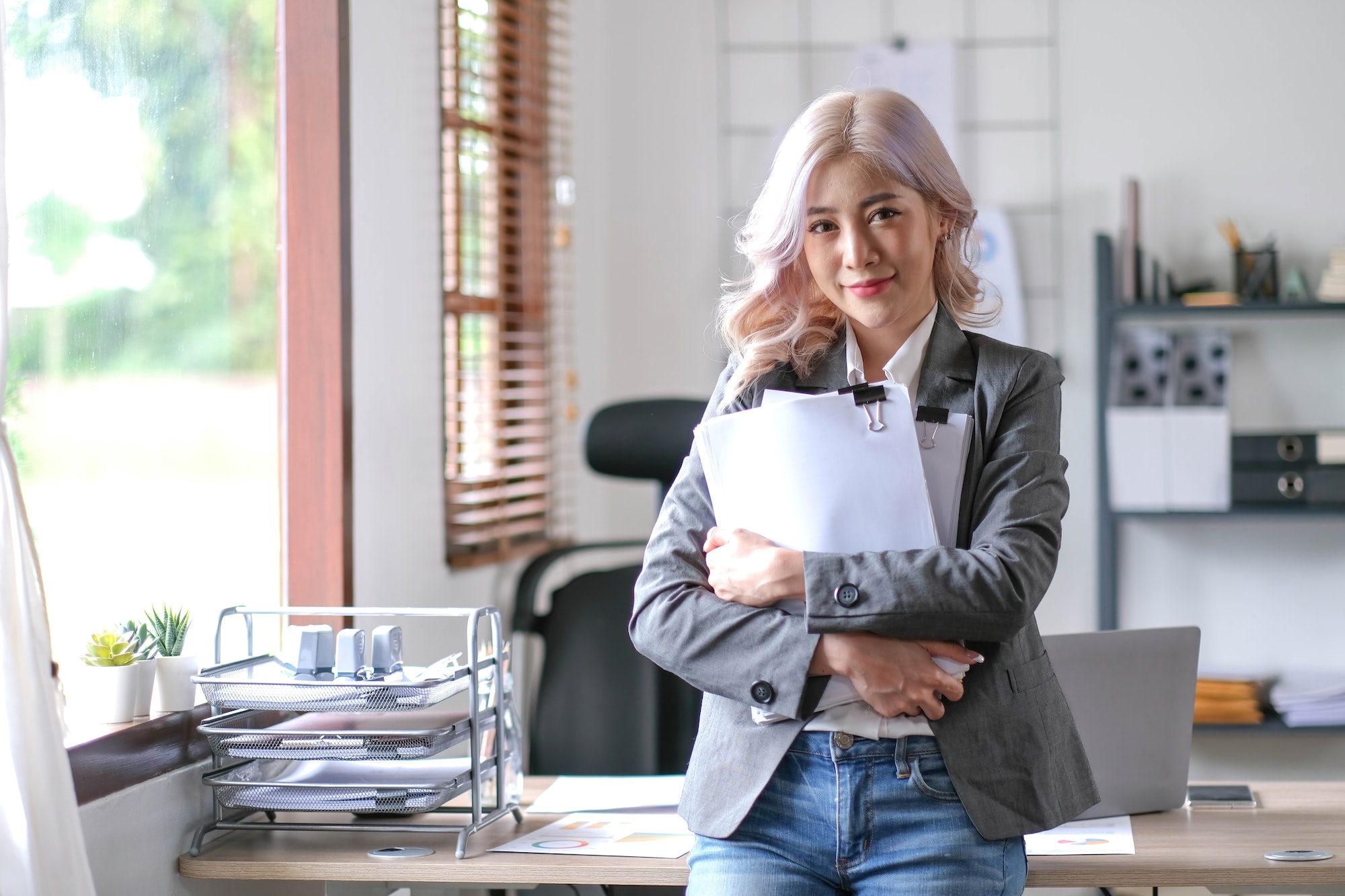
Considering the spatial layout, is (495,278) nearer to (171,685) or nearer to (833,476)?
(171,685)

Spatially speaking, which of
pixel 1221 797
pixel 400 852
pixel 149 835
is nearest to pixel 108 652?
pixel 149 835

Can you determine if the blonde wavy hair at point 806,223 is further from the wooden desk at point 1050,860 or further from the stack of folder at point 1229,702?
the stack of folder at point 1229,702

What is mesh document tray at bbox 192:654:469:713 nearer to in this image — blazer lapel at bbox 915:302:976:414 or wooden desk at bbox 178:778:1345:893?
wooden desk at bbox 178:778:1345:893

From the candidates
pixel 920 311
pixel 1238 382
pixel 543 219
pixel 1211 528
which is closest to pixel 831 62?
pixel 543 219

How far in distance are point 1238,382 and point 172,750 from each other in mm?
2818

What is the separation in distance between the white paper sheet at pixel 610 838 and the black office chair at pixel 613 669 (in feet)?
2.09

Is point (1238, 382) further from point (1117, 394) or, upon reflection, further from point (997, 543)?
point (997, 543)

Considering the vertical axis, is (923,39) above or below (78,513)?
above

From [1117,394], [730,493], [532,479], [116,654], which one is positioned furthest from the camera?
[1117,394]

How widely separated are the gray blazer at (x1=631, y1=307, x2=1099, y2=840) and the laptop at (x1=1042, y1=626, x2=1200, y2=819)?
1.05ft

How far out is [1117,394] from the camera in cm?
344

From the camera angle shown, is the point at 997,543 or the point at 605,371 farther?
the point at 605,371

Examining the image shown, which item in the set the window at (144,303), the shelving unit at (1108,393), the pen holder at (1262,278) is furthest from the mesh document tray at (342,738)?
the pen holder at (1262,278)

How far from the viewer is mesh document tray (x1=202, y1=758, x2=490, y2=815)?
1.71 meters
